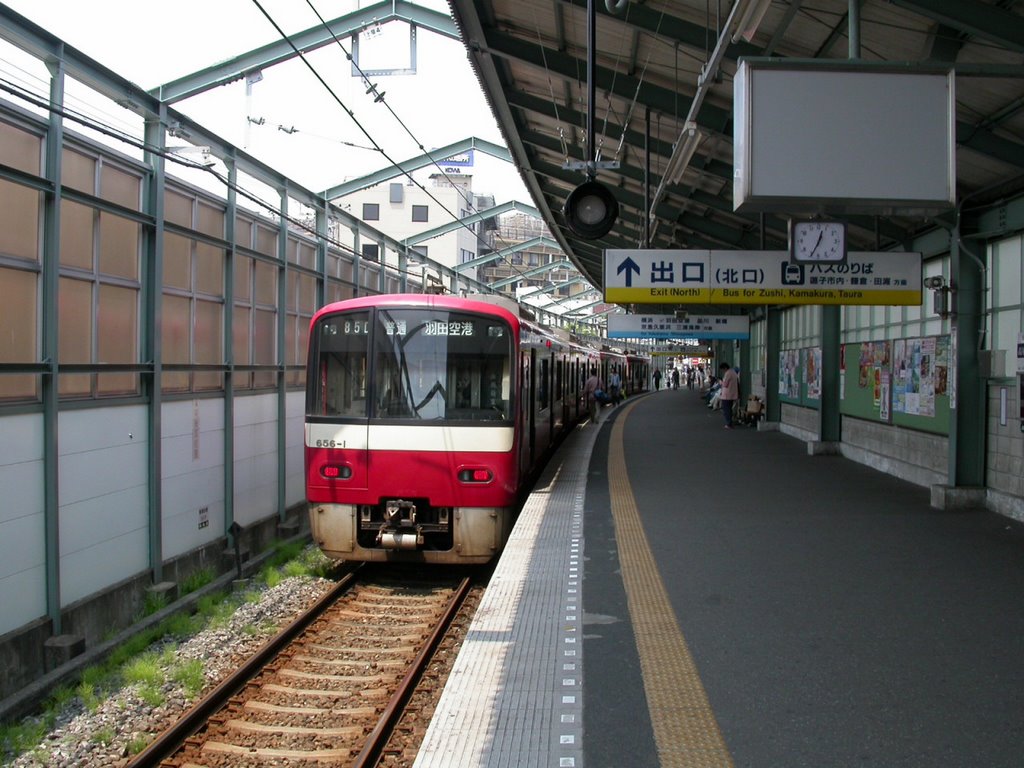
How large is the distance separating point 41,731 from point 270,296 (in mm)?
Result: 6294

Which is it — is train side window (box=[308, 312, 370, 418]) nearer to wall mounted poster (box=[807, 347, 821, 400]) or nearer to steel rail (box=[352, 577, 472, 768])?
steel rail (box=[352, 577, 472, 768])

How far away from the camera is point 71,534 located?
6.48 meters

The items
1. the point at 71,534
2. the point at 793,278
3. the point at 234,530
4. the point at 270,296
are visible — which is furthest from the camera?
the point at 270,296

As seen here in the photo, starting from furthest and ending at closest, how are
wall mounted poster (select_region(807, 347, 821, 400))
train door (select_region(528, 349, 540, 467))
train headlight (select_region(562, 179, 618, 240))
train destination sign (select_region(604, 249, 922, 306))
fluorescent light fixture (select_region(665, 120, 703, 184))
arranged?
wall mounted poster (select_region(807, 347, 821, 400))
train destination sign (select_region(604, 249, 922, 306))
train door (select_region(528, 349, 540, 467))
fluorescent light fixture (select_region(665, 120, 703, 184))
train headlight (select_region(562, 179, 618, 240))

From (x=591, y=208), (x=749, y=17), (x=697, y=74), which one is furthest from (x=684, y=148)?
(x=749, y=17)

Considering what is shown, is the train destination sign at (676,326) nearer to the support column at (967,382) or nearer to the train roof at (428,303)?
the support column at (967,382)

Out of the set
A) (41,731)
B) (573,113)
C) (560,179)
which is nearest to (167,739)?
(41,731)

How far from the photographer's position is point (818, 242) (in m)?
7.94

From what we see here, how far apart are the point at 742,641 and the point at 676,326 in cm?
1379

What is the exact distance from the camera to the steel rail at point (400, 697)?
4.52m

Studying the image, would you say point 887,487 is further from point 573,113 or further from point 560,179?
point 560,179

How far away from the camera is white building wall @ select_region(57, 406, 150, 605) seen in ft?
21.1

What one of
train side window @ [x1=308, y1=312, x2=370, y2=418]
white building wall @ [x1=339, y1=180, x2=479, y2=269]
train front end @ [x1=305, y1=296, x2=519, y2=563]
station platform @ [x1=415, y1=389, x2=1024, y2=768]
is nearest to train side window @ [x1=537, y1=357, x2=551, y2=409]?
station platform @ [x1=415, y1=389, x2=1024, y2=768]

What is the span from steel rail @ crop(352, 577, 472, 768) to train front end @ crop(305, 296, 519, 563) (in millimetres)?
Answer: 751
